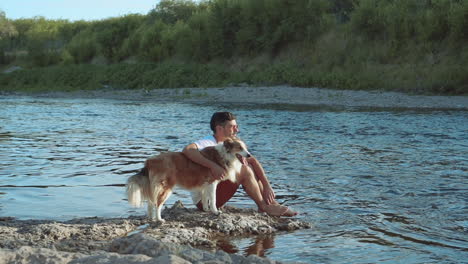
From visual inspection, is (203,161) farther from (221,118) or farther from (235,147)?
(221,118)

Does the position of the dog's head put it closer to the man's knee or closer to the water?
the man's knee

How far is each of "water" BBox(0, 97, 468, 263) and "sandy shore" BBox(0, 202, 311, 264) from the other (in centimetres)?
26

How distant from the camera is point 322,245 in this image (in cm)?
507

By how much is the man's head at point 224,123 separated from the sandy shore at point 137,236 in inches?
34.0

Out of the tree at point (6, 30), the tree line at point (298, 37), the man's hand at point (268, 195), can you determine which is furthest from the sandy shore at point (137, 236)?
the tree at point (6, 30)

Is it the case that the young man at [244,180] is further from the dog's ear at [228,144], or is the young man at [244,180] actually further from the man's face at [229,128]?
the dog's ear at [228,144]

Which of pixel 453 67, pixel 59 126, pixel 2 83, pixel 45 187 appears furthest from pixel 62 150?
pixel 2 83

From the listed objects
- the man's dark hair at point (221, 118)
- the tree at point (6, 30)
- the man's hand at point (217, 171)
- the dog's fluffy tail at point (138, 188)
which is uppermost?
the tree at point (6, 30)

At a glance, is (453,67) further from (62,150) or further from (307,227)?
(307,227)

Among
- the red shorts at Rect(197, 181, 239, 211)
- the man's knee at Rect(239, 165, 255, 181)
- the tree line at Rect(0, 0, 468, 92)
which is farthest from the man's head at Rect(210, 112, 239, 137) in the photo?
the tree line at Rect(0, 0, 468, 92)

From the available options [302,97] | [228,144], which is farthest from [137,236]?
[302,97]

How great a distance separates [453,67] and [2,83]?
3111 cm

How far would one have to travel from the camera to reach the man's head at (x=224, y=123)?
19.6 ft

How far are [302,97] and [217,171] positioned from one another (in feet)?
56.7
